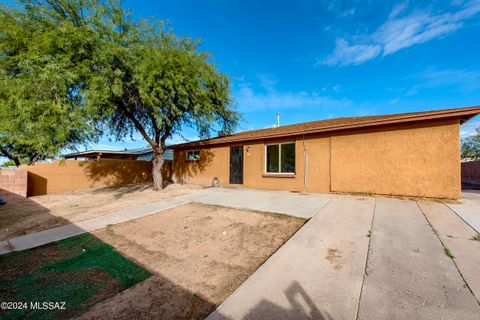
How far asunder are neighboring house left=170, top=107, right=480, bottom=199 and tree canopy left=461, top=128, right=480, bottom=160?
25.7 meters

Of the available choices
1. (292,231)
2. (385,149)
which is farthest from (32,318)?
(385,149)

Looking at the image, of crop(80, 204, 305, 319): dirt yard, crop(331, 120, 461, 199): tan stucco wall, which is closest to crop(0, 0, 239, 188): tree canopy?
crop(80, 204, 305, 319): dirt yard

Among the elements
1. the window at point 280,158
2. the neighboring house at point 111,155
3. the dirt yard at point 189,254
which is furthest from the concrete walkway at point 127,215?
the neighboring house at point 111,155

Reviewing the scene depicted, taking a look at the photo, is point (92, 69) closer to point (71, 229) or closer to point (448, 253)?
point (71, 229)

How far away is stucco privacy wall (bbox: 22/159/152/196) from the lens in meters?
9.85

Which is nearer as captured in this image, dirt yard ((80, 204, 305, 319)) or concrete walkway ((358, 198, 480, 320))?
concrete walkway ((358, 198, 480, 320))

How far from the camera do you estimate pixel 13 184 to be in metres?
8.45

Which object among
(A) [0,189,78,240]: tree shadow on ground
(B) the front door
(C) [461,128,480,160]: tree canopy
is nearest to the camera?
(A) [0,189,78,240]: tree shadow on ground

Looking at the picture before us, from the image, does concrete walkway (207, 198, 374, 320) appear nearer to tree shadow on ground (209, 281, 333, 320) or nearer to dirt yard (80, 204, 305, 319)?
tree shadow on ground (209, 281, 333, 320)

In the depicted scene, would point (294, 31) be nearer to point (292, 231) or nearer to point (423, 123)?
point (423, 123)

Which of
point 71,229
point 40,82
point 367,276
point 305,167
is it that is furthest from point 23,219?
point 305,167

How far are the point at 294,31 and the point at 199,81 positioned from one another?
6705 mm

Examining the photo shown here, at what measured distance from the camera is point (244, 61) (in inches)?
555

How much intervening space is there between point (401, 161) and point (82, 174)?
15.7m
